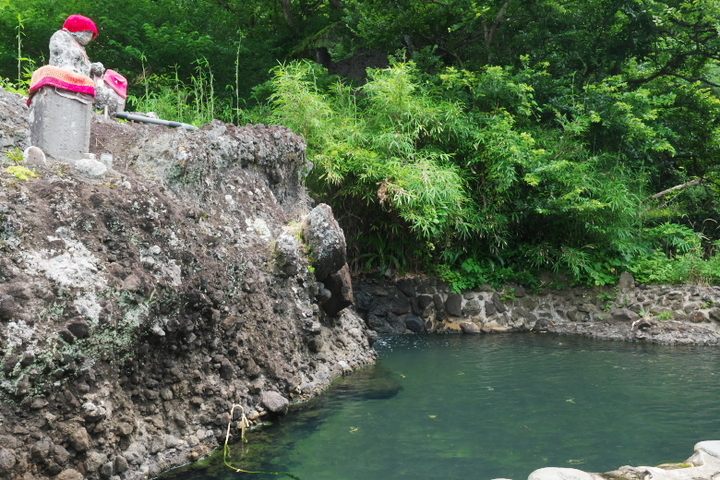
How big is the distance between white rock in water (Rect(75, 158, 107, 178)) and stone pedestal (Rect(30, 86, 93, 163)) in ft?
0.69

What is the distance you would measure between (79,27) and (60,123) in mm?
1306

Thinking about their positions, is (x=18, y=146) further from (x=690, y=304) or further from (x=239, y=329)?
(x=690, y=304)

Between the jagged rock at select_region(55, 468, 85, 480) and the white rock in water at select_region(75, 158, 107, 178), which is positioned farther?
the white rock in water at select_region(75, 158, 107, 178)

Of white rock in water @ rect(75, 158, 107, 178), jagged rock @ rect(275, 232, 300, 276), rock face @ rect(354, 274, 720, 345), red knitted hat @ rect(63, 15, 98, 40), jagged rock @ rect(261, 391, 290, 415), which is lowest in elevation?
jagged rock @ rect(261, 391, 290, 415)

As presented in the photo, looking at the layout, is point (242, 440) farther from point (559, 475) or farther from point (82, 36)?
point (82, 36)

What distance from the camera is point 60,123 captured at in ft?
16.5

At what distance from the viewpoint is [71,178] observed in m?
4.64

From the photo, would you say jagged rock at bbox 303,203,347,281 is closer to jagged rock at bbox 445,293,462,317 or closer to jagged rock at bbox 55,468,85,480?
jagged rock at bbox 55,468,85,480

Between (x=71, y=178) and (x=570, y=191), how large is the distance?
27.0 feet

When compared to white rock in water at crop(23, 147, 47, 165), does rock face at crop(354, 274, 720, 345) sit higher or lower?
lower

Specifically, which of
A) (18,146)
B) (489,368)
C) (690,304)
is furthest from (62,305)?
(690,304)

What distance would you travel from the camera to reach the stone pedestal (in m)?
4.94

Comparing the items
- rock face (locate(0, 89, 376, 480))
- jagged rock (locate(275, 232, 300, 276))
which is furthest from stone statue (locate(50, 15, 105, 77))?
jagged rock (locate(275, 232, 300, 276))

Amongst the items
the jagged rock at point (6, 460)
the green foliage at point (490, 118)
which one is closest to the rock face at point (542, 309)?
the green foliage at point (490, 118)
